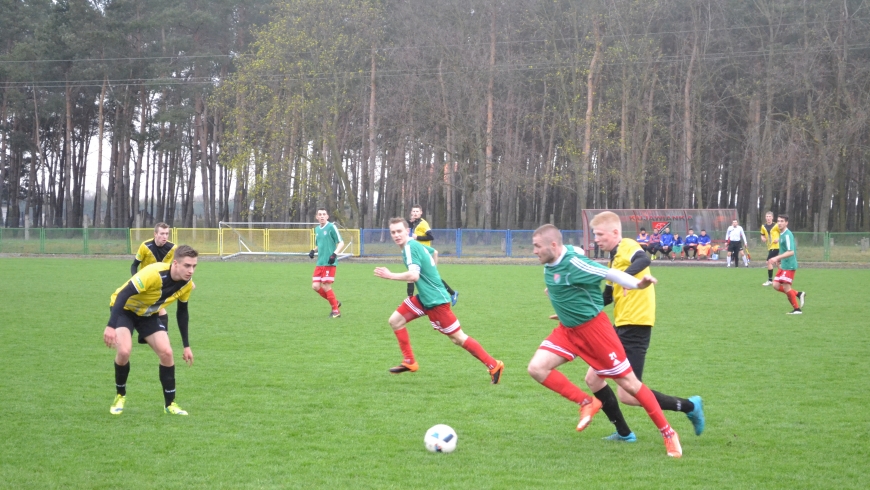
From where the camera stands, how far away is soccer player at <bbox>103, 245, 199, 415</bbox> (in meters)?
6.38

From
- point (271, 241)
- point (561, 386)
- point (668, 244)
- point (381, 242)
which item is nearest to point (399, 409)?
point (561, 386)

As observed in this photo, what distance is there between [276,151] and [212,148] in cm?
1737

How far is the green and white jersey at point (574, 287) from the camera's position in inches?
218

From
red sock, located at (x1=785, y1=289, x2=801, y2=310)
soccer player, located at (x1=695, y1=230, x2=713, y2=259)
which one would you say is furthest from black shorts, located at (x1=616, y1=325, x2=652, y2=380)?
soccer player, located at (x1=695, y1=230, x2=713, y2=259)

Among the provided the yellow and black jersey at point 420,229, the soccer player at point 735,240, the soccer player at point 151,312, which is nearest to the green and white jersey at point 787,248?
the yellow and black jersey at point 420,229

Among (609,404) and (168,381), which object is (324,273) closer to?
(168,381)

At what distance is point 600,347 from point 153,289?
358cm

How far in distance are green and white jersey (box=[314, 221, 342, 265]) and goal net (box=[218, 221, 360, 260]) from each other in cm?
2043

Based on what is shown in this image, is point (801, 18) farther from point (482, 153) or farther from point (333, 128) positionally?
point (333, 128)

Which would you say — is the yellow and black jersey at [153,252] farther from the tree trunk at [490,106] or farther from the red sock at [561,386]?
the tree trunk at [490,106]

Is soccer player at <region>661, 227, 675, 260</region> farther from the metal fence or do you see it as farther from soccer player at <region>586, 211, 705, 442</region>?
soccer player at <region>586, 211, 705, 442</region>

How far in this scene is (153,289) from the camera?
647cm

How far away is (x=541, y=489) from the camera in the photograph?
479 cm

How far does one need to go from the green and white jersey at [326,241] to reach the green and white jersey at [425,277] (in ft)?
18.7
